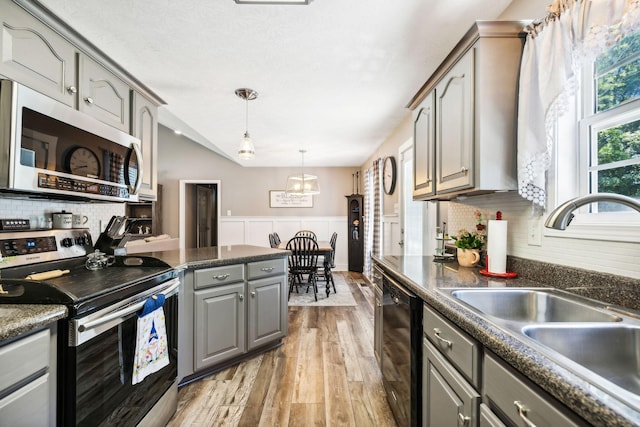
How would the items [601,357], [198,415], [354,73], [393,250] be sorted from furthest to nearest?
[393,250]
[354,73]
[198,415]
[601,357]

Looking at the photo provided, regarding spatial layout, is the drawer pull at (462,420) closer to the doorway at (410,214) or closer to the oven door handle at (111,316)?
the oven door handle at (111,316)

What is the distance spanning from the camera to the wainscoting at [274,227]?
6.63 meters

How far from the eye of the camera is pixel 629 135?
1103 millimetres

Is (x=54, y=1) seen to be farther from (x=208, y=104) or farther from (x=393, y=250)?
(x=393, y=250)

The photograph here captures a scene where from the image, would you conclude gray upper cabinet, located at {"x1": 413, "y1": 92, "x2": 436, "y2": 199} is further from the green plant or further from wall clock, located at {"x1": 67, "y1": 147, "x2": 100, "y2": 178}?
wall clock, located at {"x1": 67, "y1": 147, "x2": 100, "y2": 178}

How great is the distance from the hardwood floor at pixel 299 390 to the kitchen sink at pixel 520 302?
3.16 ft

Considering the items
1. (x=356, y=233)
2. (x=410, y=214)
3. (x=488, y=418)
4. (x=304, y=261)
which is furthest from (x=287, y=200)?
(x=488, y=418)

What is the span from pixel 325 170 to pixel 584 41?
5.78m

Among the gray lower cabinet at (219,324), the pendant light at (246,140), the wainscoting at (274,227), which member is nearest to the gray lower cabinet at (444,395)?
the gray lower cabinet at (219,324)

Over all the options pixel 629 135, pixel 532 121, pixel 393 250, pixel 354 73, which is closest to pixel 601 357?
pixel 629 135

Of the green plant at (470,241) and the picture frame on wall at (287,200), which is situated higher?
the picture frame on wall at (287,200)

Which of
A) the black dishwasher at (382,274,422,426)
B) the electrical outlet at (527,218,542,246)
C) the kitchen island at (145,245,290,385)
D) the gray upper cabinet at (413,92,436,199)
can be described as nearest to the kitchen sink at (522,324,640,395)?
the black dishwasher at (382,274,422,426)

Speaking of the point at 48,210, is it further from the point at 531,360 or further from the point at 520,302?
the point at 520,302

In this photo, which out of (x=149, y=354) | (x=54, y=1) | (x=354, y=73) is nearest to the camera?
(x=149, y=354)
